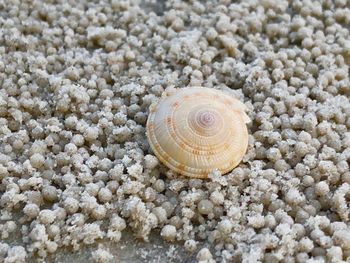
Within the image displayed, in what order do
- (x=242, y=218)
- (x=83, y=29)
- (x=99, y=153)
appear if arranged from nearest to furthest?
(x=242, y=218) → (x=99, y=153) → (x=83, y=29)

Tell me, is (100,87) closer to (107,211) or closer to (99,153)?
(99,153)

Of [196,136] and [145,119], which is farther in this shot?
[145,119]

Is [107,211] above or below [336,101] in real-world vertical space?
below

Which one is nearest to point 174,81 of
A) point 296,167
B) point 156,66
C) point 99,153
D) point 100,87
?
point 156,66

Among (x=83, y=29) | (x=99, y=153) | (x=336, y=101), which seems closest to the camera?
(x=99, y=153)
